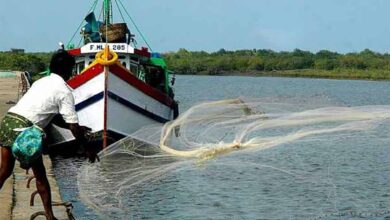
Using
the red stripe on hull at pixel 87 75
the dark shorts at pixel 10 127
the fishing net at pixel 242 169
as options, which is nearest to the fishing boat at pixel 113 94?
the red stripe on hull at pixel 87 75

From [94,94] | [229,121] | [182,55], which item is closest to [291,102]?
[229,121]

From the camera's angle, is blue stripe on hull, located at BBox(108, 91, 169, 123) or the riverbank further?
the riverbank

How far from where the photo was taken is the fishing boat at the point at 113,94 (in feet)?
48.3

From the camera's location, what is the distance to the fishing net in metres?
7.84

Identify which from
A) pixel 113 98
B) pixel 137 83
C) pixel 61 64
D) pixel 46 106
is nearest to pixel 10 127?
pixel 46 106

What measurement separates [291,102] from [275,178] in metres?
3.08

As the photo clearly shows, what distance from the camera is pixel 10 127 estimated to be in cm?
625

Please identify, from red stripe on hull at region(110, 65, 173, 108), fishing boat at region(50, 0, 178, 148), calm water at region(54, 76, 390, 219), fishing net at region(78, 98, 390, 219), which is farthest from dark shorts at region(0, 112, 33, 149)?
red stripe on hull at region(110, 65, 173, 108)

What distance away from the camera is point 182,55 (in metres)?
109

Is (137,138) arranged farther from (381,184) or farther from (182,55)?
(182,55)

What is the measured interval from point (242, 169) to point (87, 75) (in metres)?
3.86

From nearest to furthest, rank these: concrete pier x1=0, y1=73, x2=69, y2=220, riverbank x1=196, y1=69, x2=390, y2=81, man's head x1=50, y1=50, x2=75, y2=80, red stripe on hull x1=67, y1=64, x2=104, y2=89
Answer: man's head x1=50, y1=50, x2=75, y2=80 → concrete pier x1=0, y1=73, x2=69, y2=220 → red stripe on hull x1=67, y1=64, x2=104, y2=89 → riverbank x1=196, y1=69, x2=390, y2=81

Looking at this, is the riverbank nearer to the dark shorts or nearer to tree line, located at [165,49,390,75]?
tree line, located at [165,49,390,75]

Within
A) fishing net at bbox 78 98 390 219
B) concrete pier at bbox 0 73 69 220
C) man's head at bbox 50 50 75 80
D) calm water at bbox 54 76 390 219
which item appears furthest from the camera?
calm water at bbox 54 76 390 219
